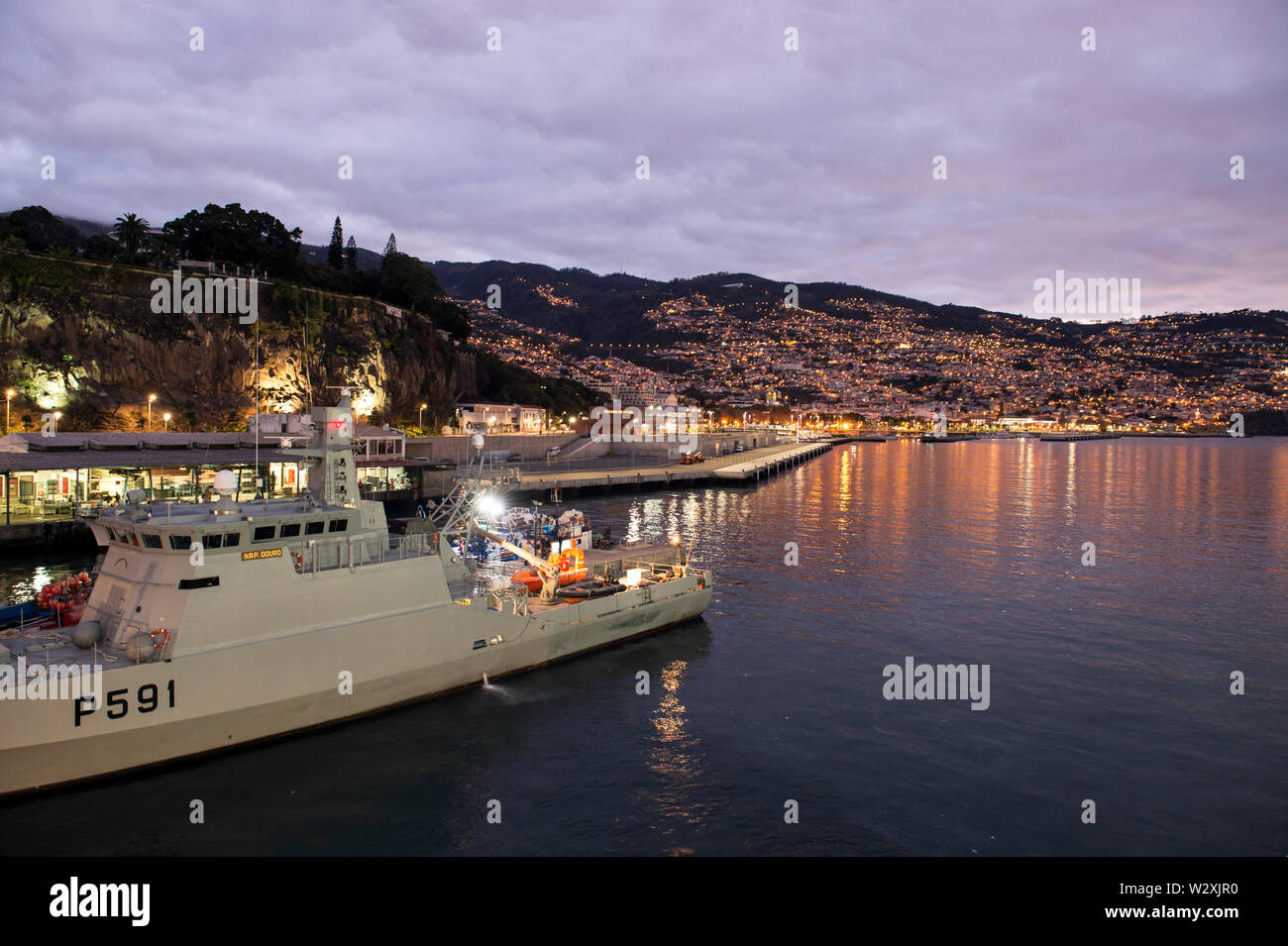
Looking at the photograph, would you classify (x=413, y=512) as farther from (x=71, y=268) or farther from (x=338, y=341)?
(x=71, y=268)

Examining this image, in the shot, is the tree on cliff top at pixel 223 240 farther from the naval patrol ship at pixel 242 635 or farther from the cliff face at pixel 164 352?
the naval patrol ship at pixel 242 635

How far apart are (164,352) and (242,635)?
159 ft

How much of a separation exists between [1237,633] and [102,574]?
103 ft

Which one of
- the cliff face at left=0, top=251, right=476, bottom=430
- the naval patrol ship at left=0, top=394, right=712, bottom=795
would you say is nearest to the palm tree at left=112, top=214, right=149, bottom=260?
the cliff face at left=0, top=251, right=476, bottom=430

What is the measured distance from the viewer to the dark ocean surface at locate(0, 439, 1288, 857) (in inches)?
465

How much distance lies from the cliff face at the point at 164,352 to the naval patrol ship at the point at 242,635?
78.1 feet

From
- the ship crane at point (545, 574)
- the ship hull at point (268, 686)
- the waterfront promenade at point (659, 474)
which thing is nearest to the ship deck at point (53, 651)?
the ship hull at point (268, 686)

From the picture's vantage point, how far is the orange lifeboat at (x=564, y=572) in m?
21.8

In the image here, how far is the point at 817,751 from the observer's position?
14883 millimetres

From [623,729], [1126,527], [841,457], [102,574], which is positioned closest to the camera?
[102,574]
